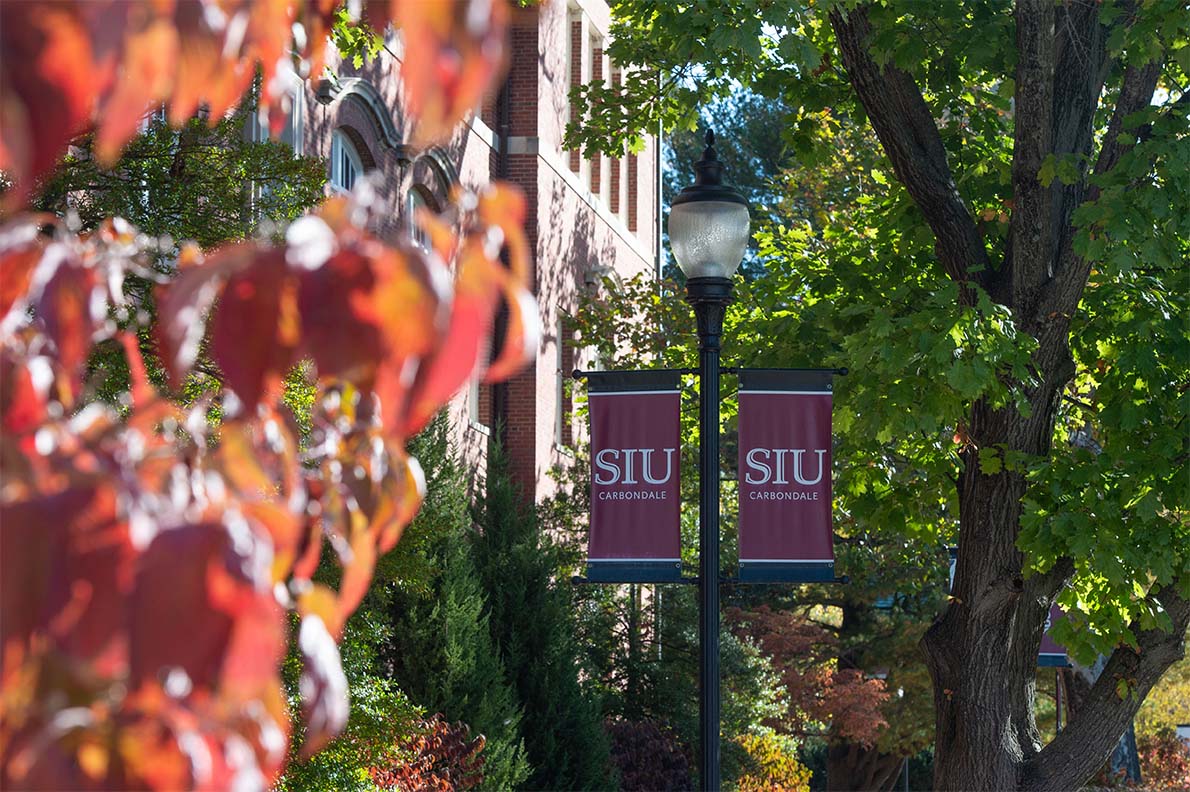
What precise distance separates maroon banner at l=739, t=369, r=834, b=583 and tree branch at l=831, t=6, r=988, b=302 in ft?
8.30

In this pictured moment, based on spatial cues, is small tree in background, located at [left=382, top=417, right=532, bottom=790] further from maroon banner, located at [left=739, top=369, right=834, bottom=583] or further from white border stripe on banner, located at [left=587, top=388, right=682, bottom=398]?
maroon banner, located at [left=739, top=369, right=834, bottom=583]

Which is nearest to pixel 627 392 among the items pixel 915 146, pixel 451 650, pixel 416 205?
pixel 915 146

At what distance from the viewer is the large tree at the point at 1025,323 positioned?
10.1 metres

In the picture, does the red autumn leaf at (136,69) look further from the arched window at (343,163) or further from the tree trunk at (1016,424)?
the arched window at (343,163)

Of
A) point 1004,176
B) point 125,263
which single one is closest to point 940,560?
point 1004,176

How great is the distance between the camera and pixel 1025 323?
11.2m

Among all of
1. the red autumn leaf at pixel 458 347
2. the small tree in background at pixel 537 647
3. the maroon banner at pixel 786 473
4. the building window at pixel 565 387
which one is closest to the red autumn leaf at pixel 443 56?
the red autumn leaf at pixel 458 347

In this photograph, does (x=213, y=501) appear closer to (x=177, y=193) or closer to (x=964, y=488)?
(x=177, y=193)

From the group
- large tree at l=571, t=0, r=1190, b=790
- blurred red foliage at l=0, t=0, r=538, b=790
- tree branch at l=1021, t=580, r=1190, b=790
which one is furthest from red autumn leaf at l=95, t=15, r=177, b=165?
tree branch at l=1021, t=580, r=1190, b=790

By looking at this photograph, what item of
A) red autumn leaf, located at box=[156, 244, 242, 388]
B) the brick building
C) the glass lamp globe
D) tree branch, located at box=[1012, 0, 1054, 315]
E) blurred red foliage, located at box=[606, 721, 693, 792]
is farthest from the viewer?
blurred red foliage, located at box=[606, 721, 693, 792]

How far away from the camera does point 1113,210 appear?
9.98 meters

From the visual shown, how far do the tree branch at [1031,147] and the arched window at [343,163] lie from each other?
27.9 ft

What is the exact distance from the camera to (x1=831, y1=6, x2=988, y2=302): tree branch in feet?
37.7

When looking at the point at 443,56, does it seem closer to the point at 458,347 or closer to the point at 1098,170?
the point at 458,347
